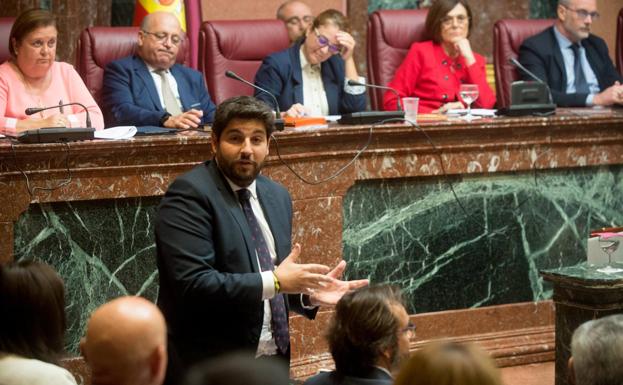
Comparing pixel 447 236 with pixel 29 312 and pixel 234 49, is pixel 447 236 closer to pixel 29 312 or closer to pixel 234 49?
pixel 234 49

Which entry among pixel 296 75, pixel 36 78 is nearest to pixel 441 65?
pixel 296 75

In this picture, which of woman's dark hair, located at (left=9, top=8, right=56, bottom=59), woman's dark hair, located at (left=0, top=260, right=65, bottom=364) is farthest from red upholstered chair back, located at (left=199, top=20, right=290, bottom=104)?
woman's dark hair, located at (left=0, top=260, right=65, bottom=364)

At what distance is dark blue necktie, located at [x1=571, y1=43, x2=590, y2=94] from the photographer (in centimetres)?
581

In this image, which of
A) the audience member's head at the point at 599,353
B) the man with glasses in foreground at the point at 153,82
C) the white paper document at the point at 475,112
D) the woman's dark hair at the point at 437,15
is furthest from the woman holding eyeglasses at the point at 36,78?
the audience member's head at the point at 599,353

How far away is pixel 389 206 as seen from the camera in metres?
4.40

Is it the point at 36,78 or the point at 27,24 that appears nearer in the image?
the point at 27,24

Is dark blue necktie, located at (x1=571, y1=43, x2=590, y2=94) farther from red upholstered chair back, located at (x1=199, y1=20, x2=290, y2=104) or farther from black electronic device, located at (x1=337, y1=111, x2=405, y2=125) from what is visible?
black electronic device, located at (x1=337, y1=111, x2=405, y2=125)

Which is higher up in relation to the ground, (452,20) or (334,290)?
(452,20)

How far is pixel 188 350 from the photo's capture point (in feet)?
9.96

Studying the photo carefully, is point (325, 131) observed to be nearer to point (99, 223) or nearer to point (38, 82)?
point (99, 223)

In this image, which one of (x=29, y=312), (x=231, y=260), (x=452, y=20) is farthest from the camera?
(x=452, y=20)

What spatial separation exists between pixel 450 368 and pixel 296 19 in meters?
4.05

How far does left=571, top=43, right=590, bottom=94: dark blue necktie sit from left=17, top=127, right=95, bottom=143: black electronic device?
2.83 meters

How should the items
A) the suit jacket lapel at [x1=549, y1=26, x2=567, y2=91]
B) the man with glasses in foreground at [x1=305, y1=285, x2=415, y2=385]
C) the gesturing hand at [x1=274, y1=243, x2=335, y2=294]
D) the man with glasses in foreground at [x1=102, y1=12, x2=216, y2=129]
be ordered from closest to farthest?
1. the man with glasses in foreground at [x1=305, y1=285, x2=415, y2=385]
2. the gesturing hand at [x1=274, y1=243, x2=335, y2=294]
3. the man with glasses in foreground at [x1=102, y1=12, x2=216, y2=129]
4. the suit jacket lapel at [x1=549, y1=26, x2=567, y2=91]
